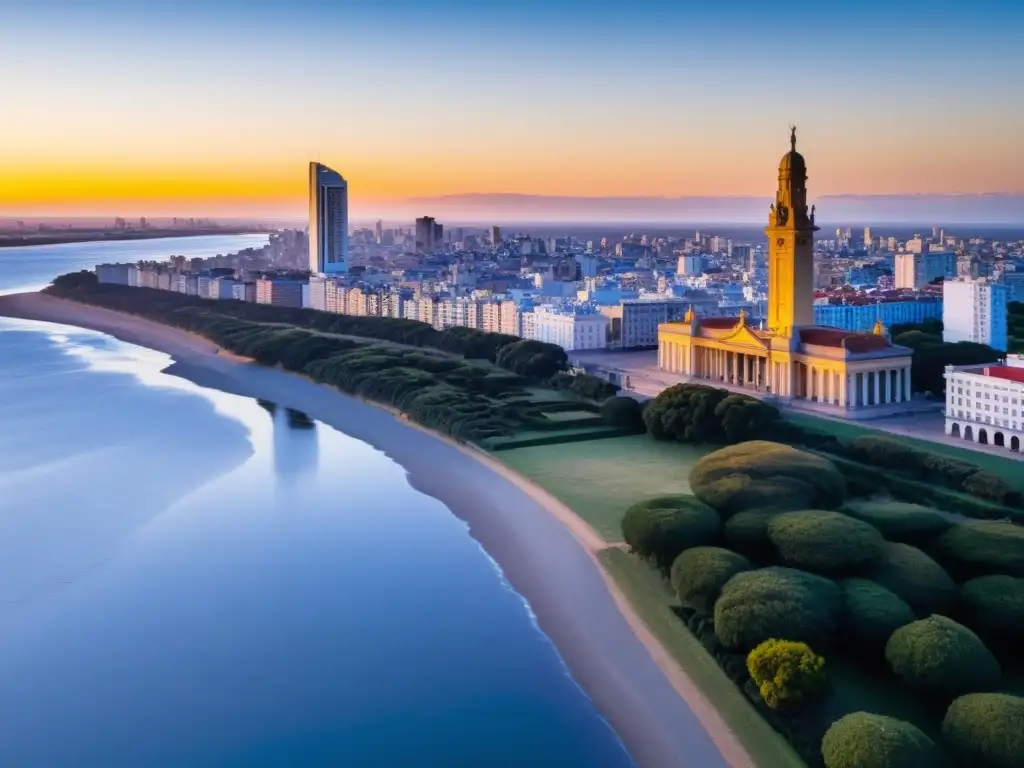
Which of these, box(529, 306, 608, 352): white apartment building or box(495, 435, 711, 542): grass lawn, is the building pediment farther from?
box(529, 306, 608, 352): white apartment building

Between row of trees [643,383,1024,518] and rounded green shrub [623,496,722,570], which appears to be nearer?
rounded green shrub [623,496,722,570]

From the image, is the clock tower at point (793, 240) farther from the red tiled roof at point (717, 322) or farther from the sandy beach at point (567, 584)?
the sandy beach at point (567, 584)

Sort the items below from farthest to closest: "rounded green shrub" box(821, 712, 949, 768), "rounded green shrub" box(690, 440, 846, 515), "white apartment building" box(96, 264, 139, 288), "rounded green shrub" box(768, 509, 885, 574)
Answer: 1. "white apartment building" box(96, 264, 139, 288)
2. "rounded green shrub" box(690, 440, 846, 515)
3. "rounded green shrub" box(768, 509, 885, 574)
4. "rounded green shrub" box(821, 712, 949, 768)

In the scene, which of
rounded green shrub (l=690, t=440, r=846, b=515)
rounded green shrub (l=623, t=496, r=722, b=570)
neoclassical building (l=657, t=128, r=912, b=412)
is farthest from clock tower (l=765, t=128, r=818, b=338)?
rounded green shrub (l=623, t=496, r=722, b=570)

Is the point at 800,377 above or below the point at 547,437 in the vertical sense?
above

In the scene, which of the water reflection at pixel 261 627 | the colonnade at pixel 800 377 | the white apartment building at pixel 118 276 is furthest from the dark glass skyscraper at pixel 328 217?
the water reflection at pixel 261 627

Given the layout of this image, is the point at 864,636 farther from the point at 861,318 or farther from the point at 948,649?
the point at 861,318

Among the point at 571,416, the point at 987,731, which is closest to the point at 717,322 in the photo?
the point at 571,416

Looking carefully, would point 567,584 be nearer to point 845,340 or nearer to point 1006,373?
point 1006,373
